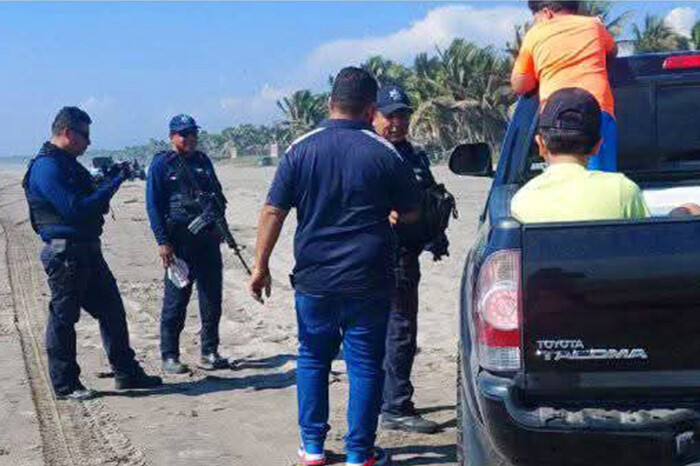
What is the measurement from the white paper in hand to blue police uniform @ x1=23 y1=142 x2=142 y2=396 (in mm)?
724

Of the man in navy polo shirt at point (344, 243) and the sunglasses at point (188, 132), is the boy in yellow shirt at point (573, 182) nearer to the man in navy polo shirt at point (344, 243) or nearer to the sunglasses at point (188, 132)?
the man in navy polo shirt at point (344, 243)

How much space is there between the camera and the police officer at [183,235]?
721 cm

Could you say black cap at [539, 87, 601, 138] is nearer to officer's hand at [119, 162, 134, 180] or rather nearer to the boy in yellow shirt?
the boy in yellow shirt

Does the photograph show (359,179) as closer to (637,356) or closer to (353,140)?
(353,140)

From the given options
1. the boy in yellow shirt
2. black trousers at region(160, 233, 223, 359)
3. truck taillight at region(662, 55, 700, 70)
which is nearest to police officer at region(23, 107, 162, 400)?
black trousers at region(160, 233, 223, 359)

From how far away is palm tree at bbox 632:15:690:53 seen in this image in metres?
49.9

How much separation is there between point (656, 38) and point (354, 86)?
50725 mm

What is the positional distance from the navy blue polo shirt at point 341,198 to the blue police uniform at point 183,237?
2.79m

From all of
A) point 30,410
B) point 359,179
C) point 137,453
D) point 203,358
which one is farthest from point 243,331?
point 359,179

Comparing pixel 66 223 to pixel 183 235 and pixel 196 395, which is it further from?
pixel 196 395

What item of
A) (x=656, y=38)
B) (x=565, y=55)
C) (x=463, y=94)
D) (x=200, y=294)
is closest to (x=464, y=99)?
(x=463, y=94)

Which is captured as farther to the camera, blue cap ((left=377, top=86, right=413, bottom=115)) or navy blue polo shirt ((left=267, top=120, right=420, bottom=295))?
blue cap ((left=377, top=86, right=413, bottom=115))

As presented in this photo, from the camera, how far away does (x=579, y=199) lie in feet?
10.6

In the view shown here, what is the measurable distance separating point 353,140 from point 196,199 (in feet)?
9.76
